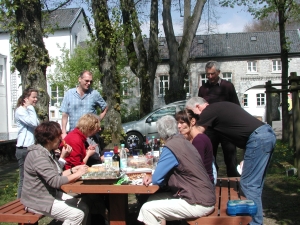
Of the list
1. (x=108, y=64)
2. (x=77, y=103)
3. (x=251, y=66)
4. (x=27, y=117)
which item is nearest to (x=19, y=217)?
(x=27, y=117)

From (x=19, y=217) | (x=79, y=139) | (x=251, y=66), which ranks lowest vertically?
(x=19, y=217)

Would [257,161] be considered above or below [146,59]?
below

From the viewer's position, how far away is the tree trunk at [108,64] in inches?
422

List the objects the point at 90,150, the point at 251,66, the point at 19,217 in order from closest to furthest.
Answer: the point at 19,217 → the point at 90,150 → the point at 251,66

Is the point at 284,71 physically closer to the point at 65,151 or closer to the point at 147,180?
the point at 65,151

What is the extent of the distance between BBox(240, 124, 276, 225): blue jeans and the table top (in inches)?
42.5

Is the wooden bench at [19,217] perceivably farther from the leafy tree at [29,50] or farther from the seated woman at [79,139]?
the leafy tree at [29,50]

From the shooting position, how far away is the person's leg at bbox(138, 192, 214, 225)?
414 centimetres

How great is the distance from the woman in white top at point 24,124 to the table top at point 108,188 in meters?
2.63

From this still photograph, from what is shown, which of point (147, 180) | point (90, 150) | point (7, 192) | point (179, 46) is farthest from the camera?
point (179, 46)

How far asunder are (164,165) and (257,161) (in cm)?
110

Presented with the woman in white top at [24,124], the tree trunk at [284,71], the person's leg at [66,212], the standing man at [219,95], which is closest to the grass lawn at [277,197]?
the standing man at [219,95]

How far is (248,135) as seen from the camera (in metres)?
4.69

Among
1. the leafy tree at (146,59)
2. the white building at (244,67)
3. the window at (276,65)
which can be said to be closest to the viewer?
the leafy tree at (146,59)
